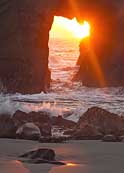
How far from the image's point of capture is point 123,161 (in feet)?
18.1

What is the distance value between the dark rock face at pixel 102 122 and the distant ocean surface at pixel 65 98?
1612 mm

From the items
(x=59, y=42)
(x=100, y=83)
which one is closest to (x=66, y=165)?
(x=100, y=83)

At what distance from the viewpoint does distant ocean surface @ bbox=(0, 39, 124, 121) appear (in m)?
12.7

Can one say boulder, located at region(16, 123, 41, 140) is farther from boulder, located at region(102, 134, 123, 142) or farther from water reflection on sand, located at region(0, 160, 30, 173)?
water reflection on sand, located at region(0, 160, 30, 173)

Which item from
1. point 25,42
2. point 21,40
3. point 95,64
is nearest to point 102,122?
point 21,40

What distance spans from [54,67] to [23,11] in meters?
10.9

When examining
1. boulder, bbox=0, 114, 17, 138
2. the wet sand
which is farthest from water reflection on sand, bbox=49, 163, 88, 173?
boulder, bbox=0, 114, 17, 138

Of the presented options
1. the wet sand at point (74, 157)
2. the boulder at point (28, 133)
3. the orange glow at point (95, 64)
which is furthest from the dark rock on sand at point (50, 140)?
the orange glow at point (95, 64)

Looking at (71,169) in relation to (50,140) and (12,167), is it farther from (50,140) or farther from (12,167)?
(50,140)

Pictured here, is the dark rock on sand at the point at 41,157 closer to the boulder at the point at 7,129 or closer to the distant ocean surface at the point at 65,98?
Answer: the boulder at the point at 7,129

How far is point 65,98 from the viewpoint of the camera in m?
17.3

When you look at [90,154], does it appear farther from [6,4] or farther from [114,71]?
[114,71]

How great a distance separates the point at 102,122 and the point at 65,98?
7.84 m

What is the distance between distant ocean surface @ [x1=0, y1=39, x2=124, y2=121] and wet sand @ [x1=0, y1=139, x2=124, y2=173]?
12.2 ft
